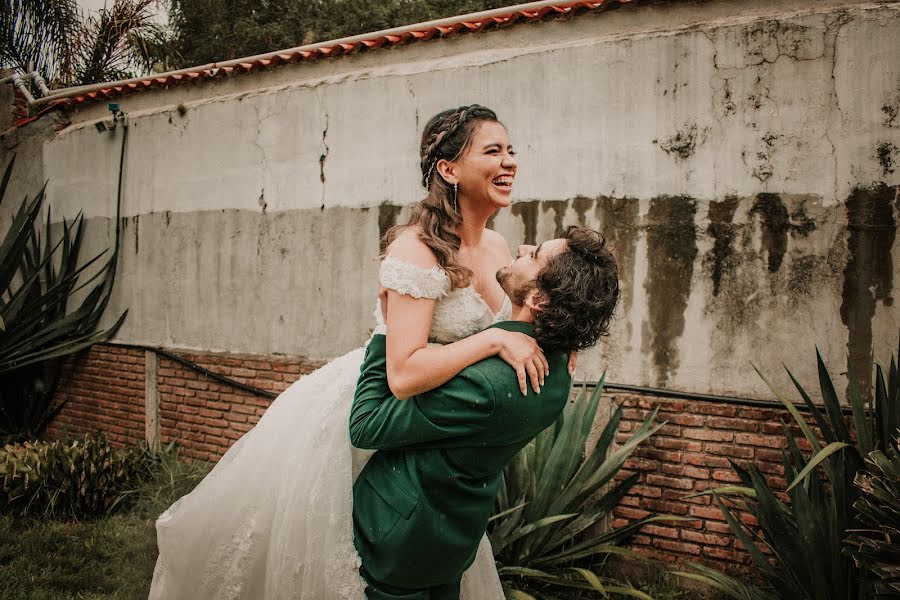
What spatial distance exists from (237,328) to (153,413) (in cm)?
155

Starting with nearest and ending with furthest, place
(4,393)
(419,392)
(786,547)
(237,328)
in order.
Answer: (419,392) → (786,547) → (237,328) → (4,393)

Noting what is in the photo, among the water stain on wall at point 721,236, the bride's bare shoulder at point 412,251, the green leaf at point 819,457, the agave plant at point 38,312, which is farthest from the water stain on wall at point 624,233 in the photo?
the agave plant at point 38,312

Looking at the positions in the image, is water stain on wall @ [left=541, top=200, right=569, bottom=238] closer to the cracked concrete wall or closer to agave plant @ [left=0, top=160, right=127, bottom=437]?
the cracked concrete wall

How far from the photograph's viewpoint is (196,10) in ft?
61.0

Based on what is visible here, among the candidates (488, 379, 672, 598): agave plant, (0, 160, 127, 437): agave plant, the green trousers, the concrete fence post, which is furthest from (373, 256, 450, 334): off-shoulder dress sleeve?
(0, 160, 127, 437): agave plant

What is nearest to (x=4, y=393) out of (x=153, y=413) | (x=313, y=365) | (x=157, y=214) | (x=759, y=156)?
(x=153, y=413)

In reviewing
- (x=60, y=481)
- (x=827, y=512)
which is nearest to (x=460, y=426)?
(x=827, y=512)

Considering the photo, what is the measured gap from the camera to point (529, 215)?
529cm

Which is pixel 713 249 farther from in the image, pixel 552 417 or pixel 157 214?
pixel 157 214

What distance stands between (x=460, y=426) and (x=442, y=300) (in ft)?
1.54

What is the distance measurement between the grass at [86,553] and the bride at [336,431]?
2.36 m

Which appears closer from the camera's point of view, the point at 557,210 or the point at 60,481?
the point at 557,210

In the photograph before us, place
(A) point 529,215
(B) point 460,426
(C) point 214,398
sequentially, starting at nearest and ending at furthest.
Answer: (B) point 460,426
(A) point 529,215
(C) point 214,398

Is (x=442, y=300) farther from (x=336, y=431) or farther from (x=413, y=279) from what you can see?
(x=336, y=431)
